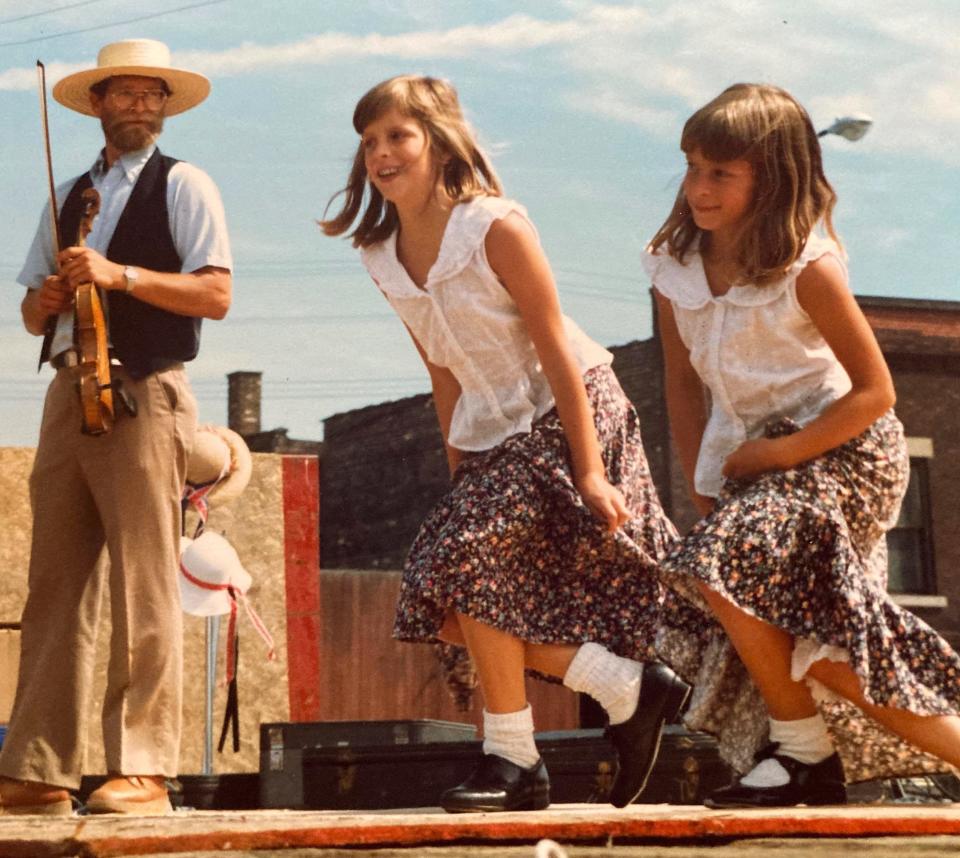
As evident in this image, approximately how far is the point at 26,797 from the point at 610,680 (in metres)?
1.70

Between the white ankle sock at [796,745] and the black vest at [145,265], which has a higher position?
the black vest at [145,265]

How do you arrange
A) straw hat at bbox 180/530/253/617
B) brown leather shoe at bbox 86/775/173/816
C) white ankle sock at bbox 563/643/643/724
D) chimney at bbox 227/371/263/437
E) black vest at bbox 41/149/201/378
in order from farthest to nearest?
1. chimney at bbox 227/371/263/437
2. straw hat at bbox 180/530/253/617
3. black vest at bbox 41/149/201/378
4. brown leather shoe at bbox 86/775/173/816
5. white ankle sock at bbox 563/643/643/724

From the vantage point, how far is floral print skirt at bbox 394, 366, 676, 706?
4.00 meters

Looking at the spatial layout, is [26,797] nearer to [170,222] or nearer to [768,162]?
[170,222]

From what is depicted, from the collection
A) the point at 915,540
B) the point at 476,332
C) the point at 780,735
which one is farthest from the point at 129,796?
the point at 915,540

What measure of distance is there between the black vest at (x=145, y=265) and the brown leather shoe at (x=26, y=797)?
45.4 inches

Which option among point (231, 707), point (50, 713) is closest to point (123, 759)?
point (50, 713)

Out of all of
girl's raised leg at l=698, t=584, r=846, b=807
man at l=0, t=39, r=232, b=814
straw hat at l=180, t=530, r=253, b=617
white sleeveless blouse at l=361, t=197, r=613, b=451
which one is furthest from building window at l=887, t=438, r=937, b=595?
girl's raised leg at l=698, t=584, r=846, b=807

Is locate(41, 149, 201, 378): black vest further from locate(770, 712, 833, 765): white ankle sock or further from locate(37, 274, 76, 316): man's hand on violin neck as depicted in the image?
locate(770, 712, 833, 765): white ankle sock

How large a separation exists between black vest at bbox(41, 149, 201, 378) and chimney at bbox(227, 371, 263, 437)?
32168 mm

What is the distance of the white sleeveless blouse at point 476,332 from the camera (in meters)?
4.22

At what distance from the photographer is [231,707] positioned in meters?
8.39

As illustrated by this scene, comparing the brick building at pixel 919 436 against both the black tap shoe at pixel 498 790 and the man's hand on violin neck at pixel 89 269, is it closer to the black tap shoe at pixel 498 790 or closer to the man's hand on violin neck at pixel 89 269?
the man's hand on violin neck at pixel 89 269

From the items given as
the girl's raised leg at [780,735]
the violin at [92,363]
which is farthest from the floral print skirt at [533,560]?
the violin at [92,363]
